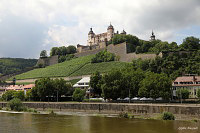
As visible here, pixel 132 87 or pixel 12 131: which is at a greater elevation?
pixel 132 87

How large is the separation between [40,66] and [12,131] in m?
124

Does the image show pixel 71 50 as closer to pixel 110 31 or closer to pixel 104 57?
pixel 110 31

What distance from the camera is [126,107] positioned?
50.0 meters

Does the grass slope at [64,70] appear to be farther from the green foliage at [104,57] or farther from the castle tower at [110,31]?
the castle tower at [110,31]

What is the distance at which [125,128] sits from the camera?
34156 millimetres

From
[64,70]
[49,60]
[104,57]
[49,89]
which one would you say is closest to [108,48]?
[104,57]

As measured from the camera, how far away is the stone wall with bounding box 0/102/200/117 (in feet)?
132

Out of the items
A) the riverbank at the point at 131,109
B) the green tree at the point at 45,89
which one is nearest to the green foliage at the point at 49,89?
the green tree at the point at 45,89

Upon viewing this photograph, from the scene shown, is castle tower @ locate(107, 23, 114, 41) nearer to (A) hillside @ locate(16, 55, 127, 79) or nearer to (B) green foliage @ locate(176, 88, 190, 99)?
(A) hillside @ locate(16, 55, 127, 79)

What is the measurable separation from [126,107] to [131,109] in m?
1.44

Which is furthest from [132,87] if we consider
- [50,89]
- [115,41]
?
[115,41]

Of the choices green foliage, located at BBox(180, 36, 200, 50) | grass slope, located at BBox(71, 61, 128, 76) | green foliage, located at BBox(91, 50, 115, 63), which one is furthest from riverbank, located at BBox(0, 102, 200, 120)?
green foliage, located at BBox(91, 50, 115, 63)

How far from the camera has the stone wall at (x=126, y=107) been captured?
40.4 meters

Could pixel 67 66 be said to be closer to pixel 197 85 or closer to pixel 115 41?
pixel 115 41
